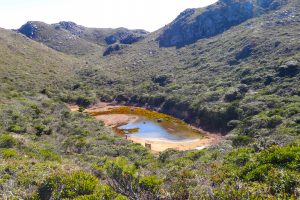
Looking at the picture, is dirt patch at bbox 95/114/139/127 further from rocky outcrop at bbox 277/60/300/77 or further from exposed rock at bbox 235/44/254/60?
rocky outcrop at bbox 277/60/300/77

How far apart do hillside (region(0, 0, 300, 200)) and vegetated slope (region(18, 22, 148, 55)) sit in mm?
981

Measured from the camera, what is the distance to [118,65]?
92.6 m

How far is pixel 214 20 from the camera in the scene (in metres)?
97.9

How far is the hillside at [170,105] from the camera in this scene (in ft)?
35.6

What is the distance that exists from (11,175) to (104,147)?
671 inches

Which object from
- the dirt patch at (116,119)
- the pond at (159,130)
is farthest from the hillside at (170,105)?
the dirt patch at (116,119)

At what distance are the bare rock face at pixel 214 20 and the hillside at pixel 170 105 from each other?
417mm

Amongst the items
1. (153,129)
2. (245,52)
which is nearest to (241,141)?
(153,129)

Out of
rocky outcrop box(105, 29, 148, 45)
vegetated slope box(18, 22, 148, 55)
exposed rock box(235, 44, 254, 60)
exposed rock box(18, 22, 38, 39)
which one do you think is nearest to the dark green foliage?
exposed rock box(235, 44, 254, 60)

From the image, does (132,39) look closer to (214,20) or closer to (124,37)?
(124,37)

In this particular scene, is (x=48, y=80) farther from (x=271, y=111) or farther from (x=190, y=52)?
(x=271, y=111)

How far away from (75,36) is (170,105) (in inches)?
3443

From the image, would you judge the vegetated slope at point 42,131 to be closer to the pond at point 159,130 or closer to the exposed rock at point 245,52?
the pond at point 159,130

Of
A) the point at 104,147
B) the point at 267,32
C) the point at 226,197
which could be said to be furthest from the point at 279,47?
the point at 226,197
